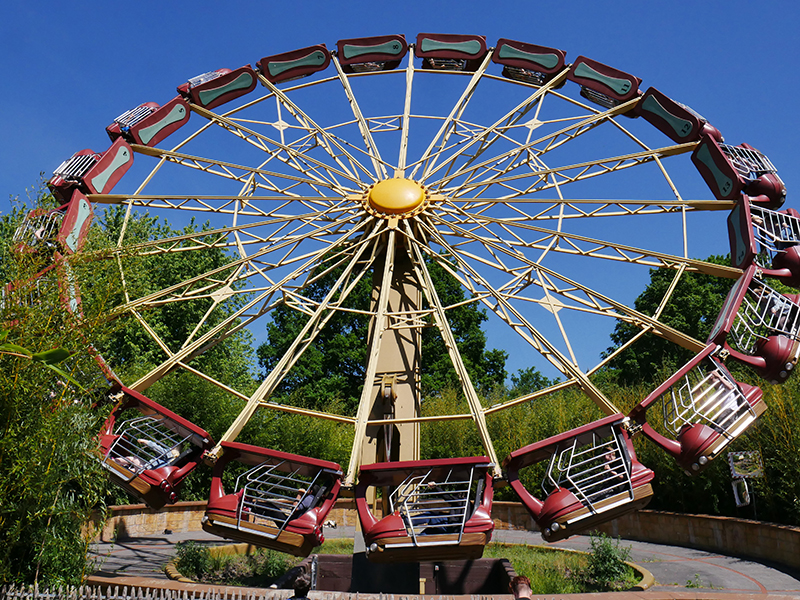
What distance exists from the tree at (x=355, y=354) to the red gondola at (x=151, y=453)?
19424 millimetres

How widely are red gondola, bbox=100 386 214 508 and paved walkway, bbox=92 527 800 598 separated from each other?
1596mm

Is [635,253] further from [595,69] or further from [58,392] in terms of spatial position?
[58,392]

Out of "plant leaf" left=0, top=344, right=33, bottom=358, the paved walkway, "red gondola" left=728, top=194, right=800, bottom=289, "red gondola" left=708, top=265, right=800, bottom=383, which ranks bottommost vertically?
the paved walkway

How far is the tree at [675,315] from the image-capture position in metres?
33.3

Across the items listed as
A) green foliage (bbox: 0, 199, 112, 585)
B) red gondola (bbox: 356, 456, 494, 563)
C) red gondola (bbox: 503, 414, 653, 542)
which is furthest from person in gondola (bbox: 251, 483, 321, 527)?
red gondola (bbox: 503, 414, 653, 542)

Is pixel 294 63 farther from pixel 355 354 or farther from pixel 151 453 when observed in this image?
pixel 355 354

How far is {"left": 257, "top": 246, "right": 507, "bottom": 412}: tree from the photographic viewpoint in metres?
30.9

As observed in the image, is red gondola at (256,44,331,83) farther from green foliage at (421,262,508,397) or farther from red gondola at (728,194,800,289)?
green foliage at (421,262,508,397)

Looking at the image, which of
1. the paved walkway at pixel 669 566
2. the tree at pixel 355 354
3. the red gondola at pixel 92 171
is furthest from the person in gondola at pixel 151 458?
the tree at pixel 355 354

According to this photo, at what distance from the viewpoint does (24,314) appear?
741 cm

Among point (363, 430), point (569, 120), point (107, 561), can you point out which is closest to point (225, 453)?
point (363, 430)

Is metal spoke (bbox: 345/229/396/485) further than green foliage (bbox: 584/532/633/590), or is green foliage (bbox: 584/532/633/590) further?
green foliage (bbox: 584/532/633/590)

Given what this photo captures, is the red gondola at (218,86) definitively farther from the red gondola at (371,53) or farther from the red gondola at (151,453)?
the red gondola at (151,453)

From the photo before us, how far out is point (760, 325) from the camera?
10.9 metres
